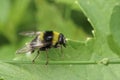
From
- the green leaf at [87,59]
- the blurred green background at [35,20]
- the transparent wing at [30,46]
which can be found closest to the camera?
the green leaf at [87,59]

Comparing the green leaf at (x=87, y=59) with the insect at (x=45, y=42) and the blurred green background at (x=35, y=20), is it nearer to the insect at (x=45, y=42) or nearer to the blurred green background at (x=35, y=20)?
the insect at (x=45, y=42)

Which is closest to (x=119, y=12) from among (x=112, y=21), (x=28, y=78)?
(x=112, y=21)

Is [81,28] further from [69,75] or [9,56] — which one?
[69,75]

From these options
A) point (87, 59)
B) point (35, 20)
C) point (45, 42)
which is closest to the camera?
point (87, 59)

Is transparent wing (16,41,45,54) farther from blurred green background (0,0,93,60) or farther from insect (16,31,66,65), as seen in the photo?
blurred green background (0,0,93,60)

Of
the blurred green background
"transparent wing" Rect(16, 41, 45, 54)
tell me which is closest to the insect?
"transparent wing" Rect(16, 41, 45, 54)

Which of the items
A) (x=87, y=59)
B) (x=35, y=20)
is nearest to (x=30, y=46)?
(x=87, y=59)

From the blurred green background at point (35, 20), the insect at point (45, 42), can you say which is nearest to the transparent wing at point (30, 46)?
the insect at point (45, 42)

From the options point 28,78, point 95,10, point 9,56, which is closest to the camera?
point 28,78

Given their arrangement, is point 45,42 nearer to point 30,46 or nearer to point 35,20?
point 30,46
